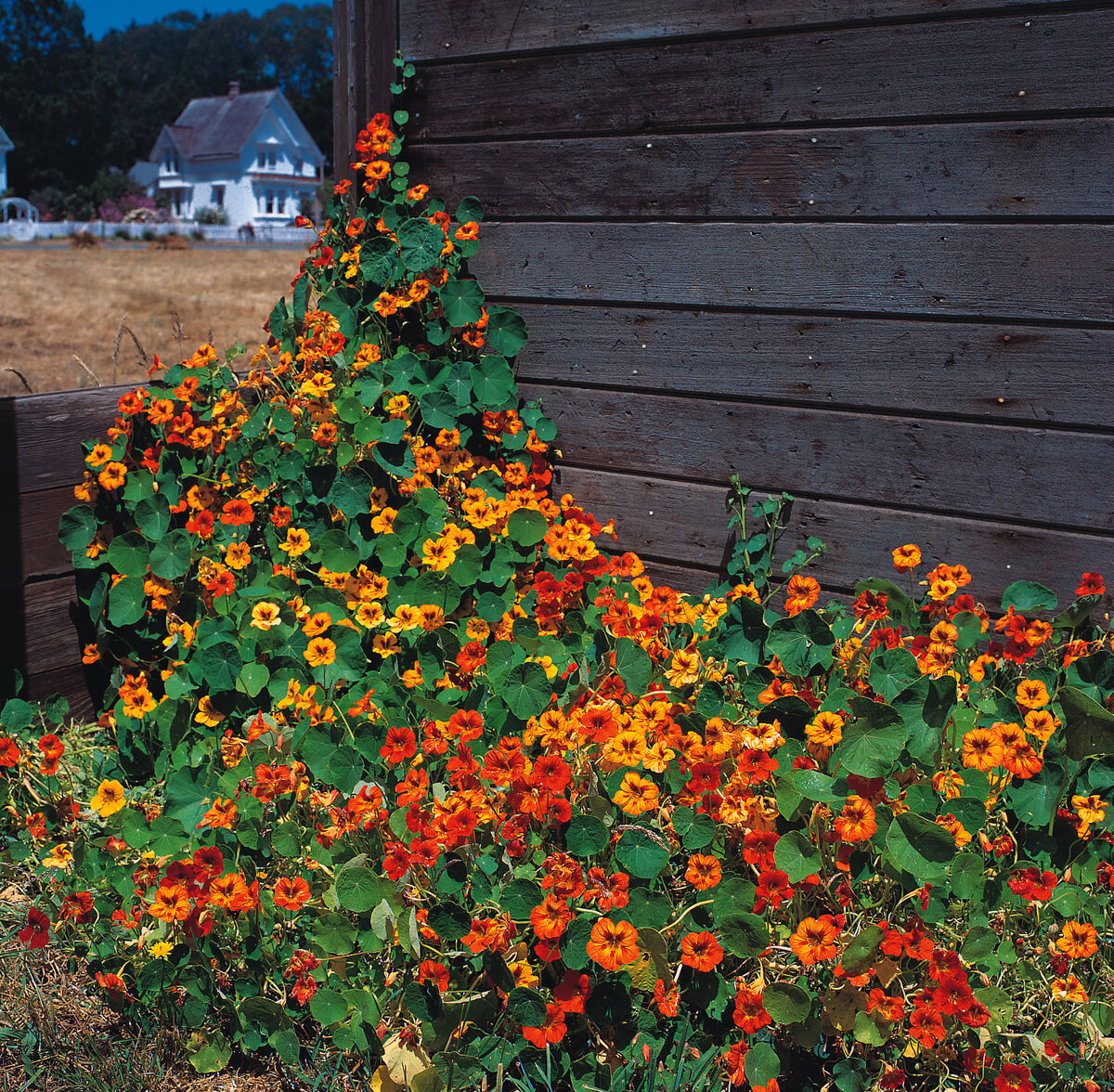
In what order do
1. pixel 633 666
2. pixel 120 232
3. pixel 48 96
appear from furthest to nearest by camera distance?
pixel 48 96, pixel 120 232, pixel 633 666

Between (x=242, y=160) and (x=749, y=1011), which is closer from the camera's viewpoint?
(x=749, y=1011)

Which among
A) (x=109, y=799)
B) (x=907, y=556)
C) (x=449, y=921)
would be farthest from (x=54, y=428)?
(x=907, y=556)

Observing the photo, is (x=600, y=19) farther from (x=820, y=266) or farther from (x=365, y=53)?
(x=820, y=266)

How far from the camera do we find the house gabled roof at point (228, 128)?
57.7 metres

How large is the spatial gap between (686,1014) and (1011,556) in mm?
1471

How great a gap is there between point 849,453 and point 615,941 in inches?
62.0

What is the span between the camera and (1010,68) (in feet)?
7.22

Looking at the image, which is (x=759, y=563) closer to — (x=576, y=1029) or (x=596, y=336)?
(x=596, y=336)

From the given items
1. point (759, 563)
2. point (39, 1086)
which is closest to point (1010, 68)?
point (759, 563)

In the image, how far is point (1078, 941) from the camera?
5.09 ft

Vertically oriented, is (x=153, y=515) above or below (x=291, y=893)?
above

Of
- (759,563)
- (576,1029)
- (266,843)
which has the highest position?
(759,563)

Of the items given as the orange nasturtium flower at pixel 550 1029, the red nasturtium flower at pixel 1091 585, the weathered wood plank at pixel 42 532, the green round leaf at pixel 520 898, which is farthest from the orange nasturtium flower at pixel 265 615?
the red nasturtium flower at pixel 1091 585

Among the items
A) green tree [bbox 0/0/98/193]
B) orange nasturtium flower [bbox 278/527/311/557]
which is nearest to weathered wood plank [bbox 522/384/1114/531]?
orange nasturtium flower [bbox 278/527/311/557]
